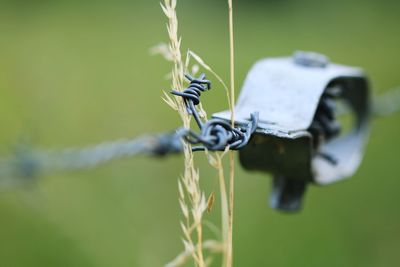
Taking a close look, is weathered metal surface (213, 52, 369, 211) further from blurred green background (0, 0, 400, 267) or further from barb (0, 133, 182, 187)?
barb (0, 133, 182, 187)

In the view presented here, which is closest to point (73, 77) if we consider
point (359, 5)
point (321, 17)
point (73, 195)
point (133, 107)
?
point (133, 107)

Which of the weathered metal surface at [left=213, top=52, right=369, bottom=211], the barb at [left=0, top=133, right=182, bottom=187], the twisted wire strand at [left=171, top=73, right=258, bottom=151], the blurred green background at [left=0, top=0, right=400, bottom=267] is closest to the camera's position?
the twisted wire strand at [left=171, top=73, right=258, bottom=151]

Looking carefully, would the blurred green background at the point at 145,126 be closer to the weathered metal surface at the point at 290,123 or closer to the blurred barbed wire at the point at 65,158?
the blurred barbed wire at the point at 65,158

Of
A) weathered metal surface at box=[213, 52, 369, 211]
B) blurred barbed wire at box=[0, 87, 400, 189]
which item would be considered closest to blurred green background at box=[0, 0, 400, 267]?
blurred barbed wire at box=[0, 87, 400, 189]

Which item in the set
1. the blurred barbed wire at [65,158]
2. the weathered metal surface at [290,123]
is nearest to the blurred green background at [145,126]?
the blurred barbed wire at [65,158]

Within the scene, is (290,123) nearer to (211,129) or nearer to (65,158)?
(211,129)

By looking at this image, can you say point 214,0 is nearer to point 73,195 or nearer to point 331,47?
point 331,47
